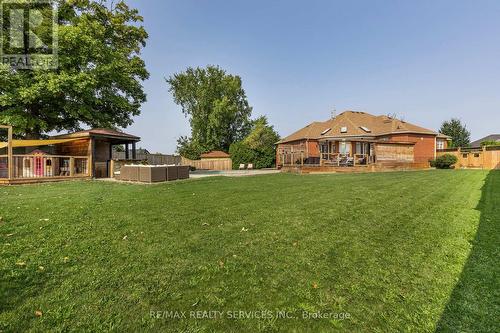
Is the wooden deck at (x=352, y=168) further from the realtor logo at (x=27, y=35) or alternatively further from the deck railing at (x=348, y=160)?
the realtor logo at (x=27, y=35)

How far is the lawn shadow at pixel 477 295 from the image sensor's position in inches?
81.9

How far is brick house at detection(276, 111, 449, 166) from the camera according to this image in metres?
22.1

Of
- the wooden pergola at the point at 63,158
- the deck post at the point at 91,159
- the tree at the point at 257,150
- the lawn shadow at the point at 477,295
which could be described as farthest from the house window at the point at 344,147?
the lawn shadow at the point at 477,295

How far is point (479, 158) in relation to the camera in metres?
22.7

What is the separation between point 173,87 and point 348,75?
2900 cm

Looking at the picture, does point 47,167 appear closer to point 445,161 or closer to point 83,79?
point 83,79

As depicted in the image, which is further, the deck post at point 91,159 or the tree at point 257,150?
the tree at point 257,150

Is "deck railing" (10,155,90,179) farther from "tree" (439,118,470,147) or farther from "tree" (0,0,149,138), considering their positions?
"tree" (439,118,470,147)

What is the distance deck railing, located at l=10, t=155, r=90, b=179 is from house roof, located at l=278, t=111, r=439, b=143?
22.4 metres

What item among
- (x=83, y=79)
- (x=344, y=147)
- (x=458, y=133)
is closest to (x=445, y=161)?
(x=344, y=147)

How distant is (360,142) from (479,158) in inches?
404

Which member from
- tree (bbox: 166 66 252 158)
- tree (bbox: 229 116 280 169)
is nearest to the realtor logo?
tree (bbox: 229 116 280 169)

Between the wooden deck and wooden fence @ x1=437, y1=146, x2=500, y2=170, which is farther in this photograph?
wooden fence @ x1=437, y1=146, x2=500, y2=170

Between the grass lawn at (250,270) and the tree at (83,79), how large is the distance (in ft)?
41.1
